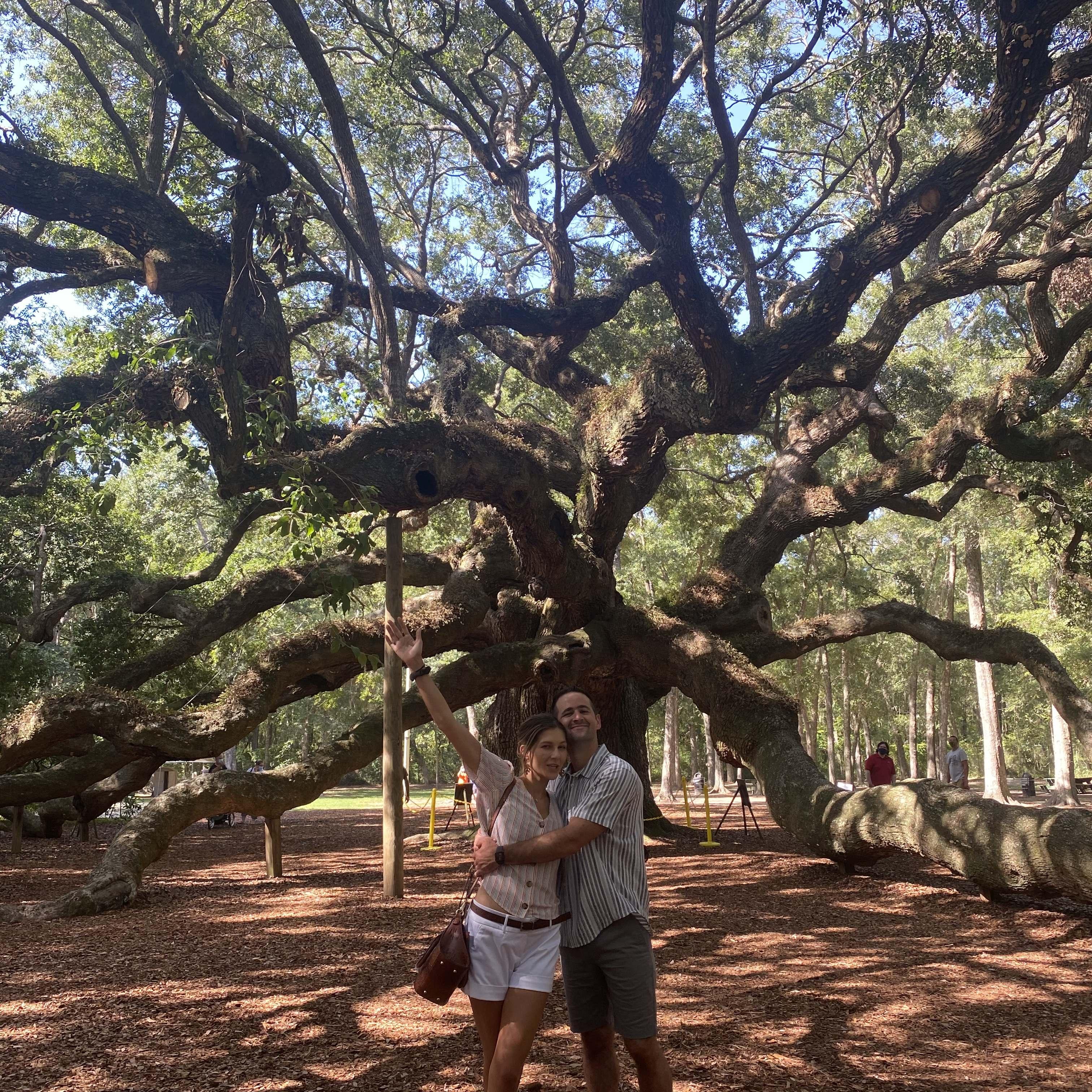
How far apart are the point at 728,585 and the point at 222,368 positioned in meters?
7.08

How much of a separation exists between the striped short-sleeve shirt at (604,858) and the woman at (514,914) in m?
0.07

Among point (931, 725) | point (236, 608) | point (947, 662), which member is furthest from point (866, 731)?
point (236, 608)

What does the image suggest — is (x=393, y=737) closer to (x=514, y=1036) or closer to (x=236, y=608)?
(x=236, y=608)

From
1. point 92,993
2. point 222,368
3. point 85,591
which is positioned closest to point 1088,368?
point 222,368

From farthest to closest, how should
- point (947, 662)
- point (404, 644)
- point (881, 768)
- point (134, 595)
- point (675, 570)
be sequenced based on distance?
1. point (675, 570)
2. point (947, 662)
3. point (881, 768)
4. point (134, 595)
5. point (404, 644)

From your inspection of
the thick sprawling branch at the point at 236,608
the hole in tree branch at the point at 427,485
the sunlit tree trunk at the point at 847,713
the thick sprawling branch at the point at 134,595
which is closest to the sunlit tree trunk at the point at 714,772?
the sunlit tree trunk at the point at 847,713

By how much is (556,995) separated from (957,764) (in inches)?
515

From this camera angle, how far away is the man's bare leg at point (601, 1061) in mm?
2861

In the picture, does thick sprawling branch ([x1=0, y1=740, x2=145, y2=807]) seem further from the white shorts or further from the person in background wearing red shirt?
the person in background wearing red shirt

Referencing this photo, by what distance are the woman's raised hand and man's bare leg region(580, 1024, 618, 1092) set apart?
52.3 inches

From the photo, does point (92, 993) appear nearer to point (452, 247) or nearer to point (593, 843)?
point (593, 843)

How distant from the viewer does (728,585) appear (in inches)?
452

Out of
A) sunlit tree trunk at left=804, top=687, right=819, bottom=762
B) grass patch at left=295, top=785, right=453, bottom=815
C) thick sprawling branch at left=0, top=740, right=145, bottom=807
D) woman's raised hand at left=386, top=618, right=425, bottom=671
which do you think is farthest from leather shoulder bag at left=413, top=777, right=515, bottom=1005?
sunlit tree trunk at left=804, top=687, right=819, bottom=762

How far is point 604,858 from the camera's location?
289 centimetres
